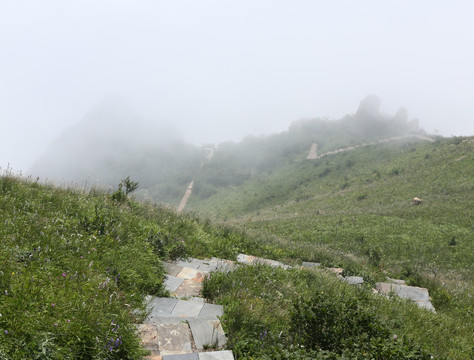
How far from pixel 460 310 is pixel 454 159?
36.6m

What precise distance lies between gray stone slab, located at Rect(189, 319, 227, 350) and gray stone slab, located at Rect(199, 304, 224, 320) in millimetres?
150

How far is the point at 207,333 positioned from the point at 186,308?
75 centimetres

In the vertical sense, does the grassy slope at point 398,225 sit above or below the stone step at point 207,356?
below

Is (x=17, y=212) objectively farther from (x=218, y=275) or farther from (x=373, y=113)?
(x=373, y=113)

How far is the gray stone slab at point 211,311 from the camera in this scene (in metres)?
4.37

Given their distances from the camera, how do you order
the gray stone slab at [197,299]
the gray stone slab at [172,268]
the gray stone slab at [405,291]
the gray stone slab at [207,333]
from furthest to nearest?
the gray stone slab at [405,291] < the gray stone slab at [172,268] < the gray stone slab at [197,299] < the gray stone slab at [207,333]

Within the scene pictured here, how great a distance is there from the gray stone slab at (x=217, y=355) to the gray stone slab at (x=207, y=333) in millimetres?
184

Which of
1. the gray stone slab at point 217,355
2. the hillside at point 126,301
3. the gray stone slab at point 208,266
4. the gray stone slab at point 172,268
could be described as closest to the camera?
the hillside at point 126,301

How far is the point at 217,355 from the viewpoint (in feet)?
11.6

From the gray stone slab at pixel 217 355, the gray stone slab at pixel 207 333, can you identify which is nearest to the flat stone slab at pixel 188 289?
the gray stone slab at pixel 207 333

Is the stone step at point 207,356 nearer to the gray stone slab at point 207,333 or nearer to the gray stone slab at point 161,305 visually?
the gray stone slab at point 207,333

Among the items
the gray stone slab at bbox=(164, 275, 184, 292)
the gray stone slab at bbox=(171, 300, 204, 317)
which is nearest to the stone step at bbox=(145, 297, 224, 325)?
the gray stone slab at bbox=(171, 300, 204, 317)

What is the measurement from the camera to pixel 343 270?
9.60 meters

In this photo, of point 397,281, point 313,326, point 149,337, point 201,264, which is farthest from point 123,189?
point 397,281
